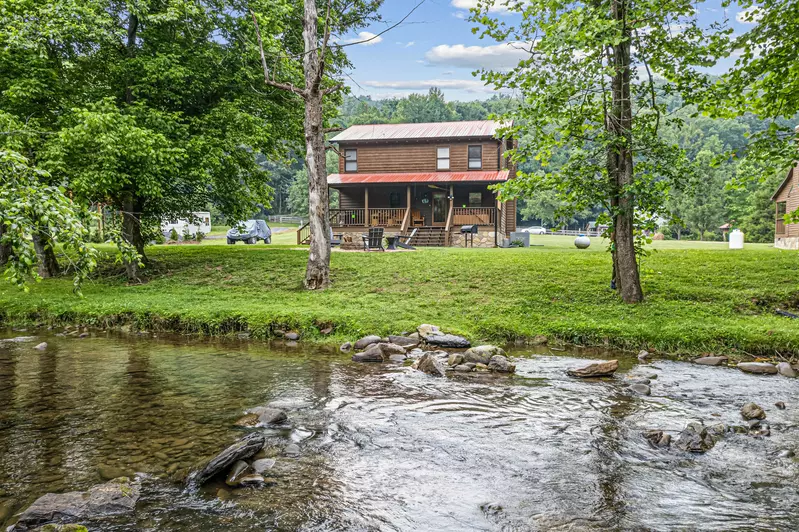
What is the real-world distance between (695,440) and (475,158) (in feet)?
106

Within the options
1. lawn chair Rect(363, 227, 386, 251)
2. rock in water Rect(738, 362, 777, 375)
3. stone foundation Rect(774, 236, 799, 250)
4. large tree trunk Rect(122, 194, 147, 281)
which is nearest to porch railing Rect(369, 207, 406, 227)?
lawn chair Rect(363, 227, 386, 251)

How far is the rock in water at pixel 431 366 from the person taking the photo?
348 inches

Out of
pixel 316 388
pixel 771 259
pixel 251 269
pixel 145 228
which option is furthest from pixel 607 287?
pixel 145 228

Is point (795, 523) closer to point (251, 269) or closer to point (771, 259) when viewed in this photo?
point (771, 259)

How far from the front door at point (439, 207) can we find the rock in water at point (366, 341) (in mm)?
27604

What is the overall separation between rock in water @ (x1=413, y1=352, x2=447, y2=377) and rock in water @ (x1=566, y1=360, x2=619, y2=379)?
207cm

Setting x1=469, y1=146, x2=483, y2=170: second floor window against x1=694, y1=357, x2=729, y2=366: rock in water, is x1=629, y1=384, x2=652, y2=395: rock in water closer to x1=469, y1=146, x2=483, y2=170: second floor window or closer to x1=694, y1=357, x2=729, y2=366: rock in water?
x1=694, y1=357, x2=729, y2=366: rock in water

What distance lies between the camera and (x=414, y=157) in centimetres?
3703

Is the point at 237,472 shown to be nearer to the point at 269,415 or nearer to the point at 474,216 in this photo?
the point at 269,415

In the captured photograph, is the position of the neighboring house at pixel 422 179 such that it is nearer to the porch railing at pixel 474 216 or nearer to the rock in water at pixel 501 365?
the porch railing at pixel 474 216

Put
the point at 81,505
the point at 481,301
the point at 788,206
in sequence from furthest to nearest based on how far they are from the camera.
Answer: the point at 788,206 < the point at 481,301 < the point at 81,505

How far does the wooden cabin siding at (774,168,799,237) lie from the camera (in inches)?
1294

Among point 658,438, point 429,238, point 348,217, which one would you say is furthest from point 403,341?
point 348,217

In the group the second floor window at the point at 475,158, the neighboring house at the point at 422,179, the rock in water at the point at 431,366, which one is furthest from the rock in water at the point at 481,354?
the second floor window at the point at 475,158
